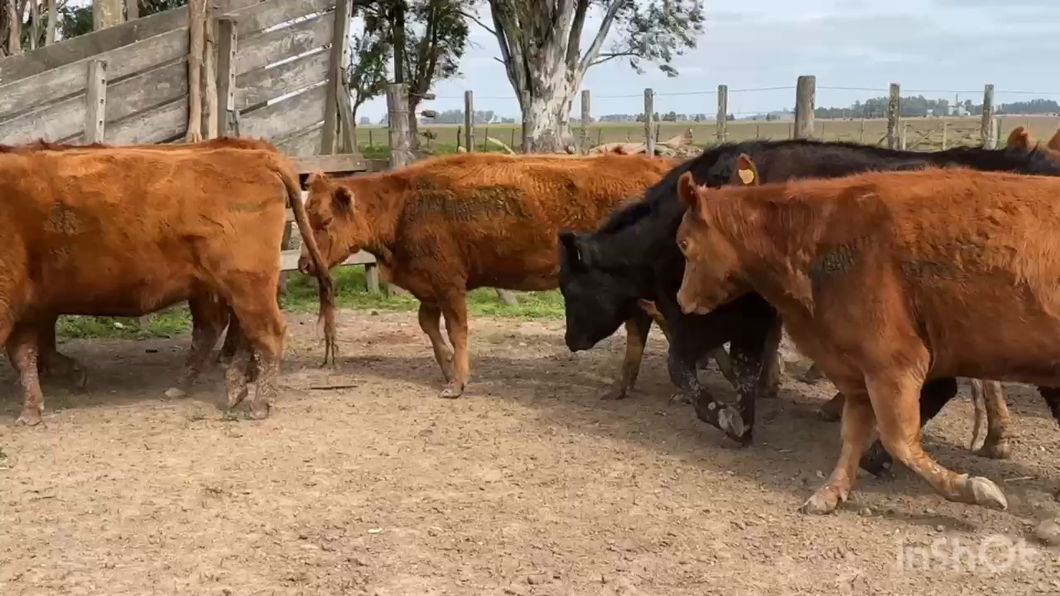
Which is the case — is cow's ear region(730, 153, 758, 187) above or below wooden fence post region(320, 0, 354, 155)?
below

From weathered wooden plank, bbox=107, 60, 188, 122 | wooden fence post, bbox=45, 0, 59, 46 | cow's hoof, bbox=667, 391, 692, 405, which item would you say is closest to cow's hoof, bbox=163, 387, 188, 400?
weathered wooden plank, bbox=107, 60, 188, 122

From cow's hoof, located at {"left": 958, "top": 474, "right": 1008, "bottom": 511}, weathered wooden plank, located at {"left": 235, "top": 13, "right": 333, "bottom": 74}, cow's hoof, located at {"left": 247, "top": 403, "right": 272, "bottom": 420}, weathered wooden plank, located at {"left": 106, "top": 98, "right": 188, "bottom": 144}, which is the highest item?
weathered wooden plank, located at {"left": 235, "top": 13, "right": 333, "bottom": 74}

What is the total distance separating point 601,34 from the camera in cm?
2484

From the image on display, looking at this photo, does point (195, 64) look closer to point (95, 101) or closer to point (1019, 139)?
point (95, 101)

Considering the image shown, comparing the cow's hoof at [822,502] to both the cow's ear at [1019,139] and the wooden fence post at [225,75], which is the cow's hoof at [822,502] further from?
the wooden fence post at [225,75]

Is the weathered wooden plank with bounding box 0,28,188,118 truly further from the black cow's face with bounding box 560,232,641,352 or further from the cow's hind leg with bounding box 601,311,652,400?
the cow's hind leg with bounding box 601,311,652,400

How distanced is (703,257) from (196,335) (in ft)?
15.4

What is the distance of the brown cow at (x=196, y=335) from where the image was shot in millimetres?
7797

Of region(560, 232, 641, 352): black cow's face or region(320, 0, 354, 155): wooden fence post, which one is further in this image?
region(320, 0, 354, 155): wooden fence post

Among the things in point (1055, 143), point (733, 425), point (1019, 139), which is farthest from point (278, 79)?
point (1055, 143)

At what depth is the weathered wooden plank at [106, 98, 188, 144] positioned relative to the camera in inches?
378

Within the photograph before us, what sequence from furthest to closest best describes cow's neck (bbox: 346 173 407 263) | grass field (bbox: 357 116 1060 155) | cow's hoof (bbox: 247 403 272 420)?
grass field (bbox: 357 116 1060 155)
cow's neck (bbox: 346 173 407 263)
cow's hoof (bbox: 247 403 272 420)

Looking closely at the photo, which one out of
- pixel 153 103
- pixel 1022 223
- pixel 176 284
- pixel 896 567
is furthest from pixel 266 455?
pixel 153 103

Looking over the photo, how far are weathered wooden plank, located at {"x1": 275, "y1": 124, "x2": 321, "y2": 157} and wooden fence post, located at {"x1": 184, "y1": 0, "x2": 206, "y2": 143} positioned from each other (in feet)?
3.34
